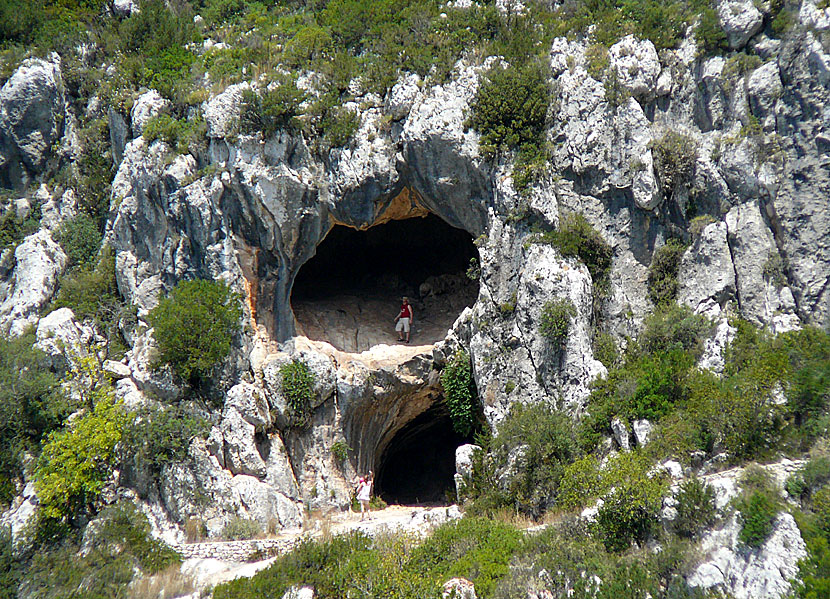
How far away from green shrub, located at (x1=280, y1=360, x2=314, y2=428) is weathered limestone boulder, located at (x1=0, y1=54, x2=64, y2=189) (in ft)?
42.6

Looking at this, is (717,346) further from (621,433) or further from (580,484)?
(580,484)

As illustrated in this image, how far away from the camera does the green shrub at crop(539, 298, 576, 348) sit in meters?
16.9

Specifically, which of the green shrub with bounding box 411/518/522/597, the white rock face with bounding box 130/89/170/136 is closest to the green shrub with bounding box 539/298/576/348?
the green shrub with bounding box 411/518/522/597

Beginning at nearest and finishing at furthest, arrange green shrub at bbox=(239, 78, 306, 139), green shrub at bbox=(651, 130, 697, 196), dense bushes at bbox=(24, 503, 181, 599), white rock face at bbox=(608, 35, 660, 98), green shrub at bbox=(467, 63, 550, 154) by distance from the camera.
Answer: dense bushes at bbox=(24, 503, 181, 599), green shrub at bbox=(651, 130, 697, 196), white rock face at bbox=(608, 35, 660, 98), green shrub at bbox=(467, 63, 550, 154), green shrub at bbox=(239, 78, 306, 139)

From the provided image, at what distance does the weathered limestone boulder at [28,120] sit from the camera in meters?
23.9

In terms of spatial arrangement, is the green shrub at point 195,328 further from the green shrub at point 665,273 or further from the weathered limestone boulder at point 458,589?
the green shrub at point 665,273

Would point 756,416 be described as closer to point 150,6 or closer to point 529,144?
point 529,144

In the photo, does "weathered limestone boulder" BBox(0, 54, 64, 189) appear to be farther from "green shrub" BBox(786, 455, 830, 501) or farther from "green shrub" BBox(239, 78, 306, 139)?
"green shrub" BBox(786, 455, 830, 501)

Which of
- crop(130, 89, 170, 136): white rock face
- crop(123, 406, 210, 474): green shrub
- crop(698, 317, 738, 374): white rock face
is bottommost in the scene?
crop(123, 406, 210, 474): green shrub

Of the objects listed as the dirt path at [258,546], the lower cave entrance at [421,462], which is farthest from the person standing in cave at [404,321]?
the dirt path at [258,546]

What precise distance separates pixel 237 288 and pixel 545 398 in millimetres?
9163

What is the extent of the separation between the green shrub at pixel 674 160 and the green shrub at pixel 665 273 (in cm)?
158

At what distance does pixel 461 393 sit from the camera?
19.2 meters

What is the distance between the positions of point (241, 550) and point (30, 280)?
12.5 m
